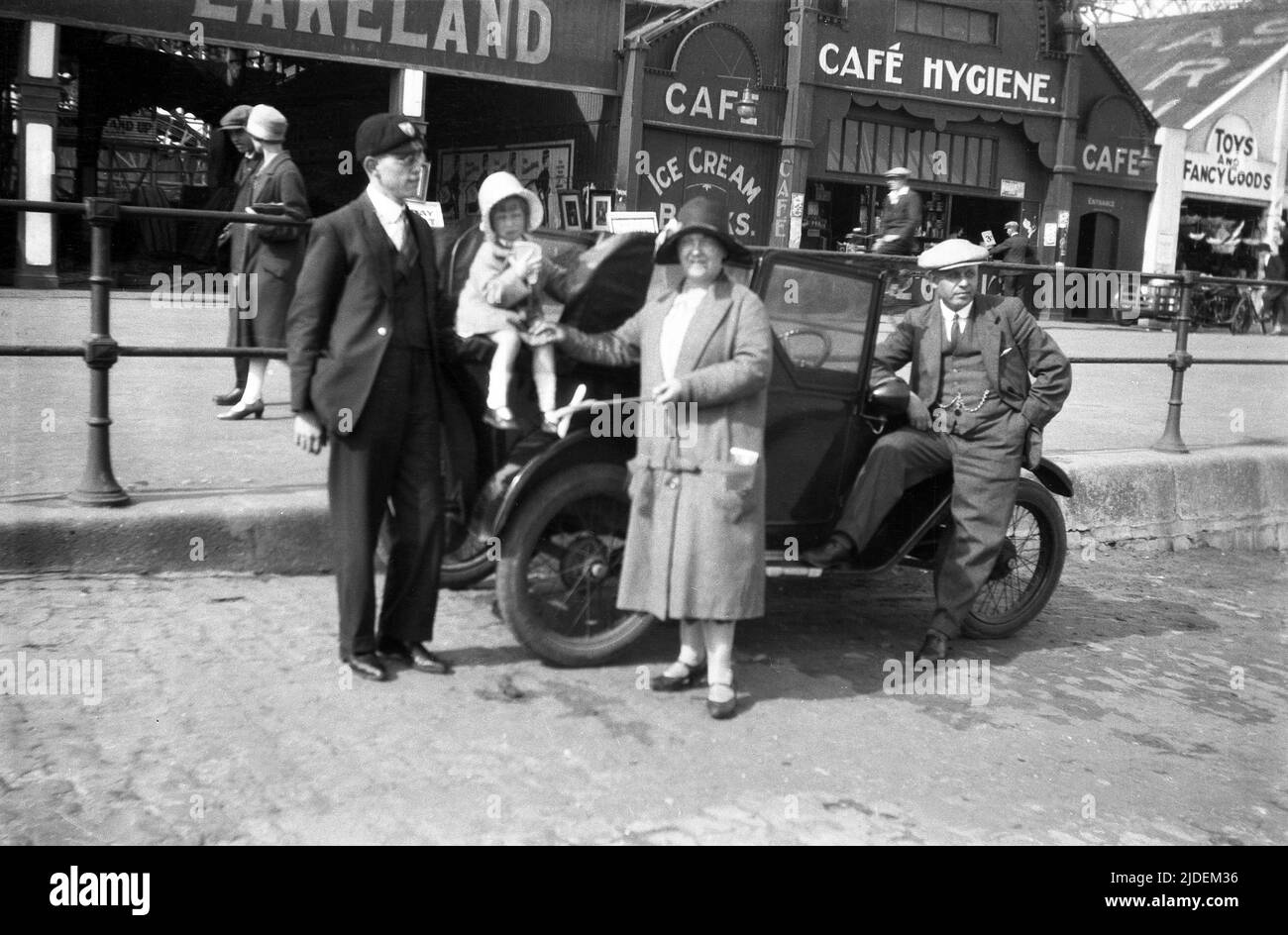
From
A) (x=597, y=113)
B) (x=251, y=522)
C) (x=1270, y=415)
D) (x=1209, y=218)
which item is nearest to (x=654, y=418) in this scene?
(x=251, y=522)

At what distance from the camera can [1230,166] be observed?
29.5m

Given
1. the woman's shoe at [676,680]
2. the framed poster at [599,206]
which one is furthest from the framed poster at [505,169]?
the woman's shoe at [676,680]

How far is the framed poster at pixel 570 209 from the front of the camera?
2173 cm

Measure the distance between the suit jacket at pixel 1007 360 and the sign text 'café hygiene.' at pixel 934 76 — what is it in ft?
60.9

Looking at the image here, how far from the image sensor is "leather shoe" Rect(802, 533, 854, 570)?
18.1 ft

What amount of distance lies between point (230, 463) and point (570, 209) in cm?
1550

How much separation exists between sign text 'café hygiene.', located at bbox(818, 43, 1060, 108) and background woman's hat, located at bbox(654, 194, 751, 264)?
774 inches

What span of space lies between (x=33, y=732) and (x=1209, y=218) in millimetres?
30105

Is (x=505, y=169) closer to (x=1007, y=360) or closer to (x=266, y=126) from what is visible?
(x=266, y=126)

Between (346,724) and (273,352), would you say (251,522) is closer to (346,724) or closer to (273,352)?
(273,352)

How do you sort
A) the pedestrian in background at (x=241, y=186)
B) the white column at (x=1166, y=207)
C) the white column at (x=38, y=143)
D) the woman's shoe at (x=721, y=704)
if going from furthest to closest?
the white column at (x=1166, y=207), the white column at (x=38, y=143), the pedestrian in background at (x=241, y=186), the woman's shoe at (x=721, y=704)

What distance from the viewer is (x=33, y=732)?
→ 421cm

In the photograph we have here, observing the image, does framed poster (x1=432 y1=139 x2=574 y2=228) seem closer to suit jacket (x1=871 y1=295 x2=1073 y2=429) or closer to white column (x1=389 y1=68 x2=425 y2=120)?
white column (x1=389 y1=68 x2=425 y2=120)

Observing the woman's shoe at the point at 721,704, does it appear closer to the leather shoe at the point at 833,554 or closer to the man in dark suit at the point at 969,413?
the leather shoe at the point at 833,554
